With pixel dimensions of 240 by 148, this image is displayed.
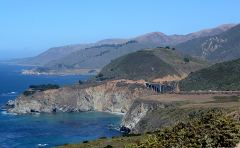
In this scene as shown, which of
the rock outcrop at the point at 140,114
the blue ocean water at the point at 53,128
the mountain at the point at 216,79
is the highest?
the mountain at the point at 216,79

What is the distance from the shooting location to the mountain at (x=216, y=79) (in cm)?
16040

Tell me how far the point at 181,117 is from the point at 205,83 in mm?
59548

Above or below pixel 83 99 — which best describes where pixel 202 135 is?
above

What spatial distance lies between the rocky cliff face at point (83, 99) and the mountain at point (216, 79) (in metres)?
13.3

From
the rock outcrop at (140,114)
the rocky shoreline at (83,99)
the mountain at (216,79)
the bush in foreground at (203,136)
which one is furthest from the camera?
the rocky shoreline at (83,99)

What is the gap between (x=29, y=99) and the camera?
6909 inches

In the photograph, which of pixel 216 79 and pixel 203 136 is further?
pixel 216 79

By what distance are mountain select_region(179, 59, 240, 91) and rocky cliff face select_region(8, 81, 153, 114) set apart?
13.3 meters

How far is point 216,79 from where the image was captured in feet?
552

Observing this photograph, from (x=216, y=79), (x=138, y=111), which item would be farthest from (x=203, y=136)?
(x=216, y=79)

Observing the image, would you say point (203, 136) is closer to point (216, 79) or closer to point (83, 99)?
point (216, 79)

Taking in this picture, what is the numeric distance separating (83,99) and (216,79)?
40809 mm

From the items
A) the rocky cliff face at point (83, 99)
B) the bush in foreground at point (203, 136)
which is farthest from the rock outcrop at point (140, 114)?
the bush in foreground at point (203, 136)

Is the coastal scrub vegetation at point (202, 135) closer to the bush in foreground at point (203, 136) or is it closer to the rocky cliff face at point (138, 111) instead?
the bush in foreground at point (203, 136)
